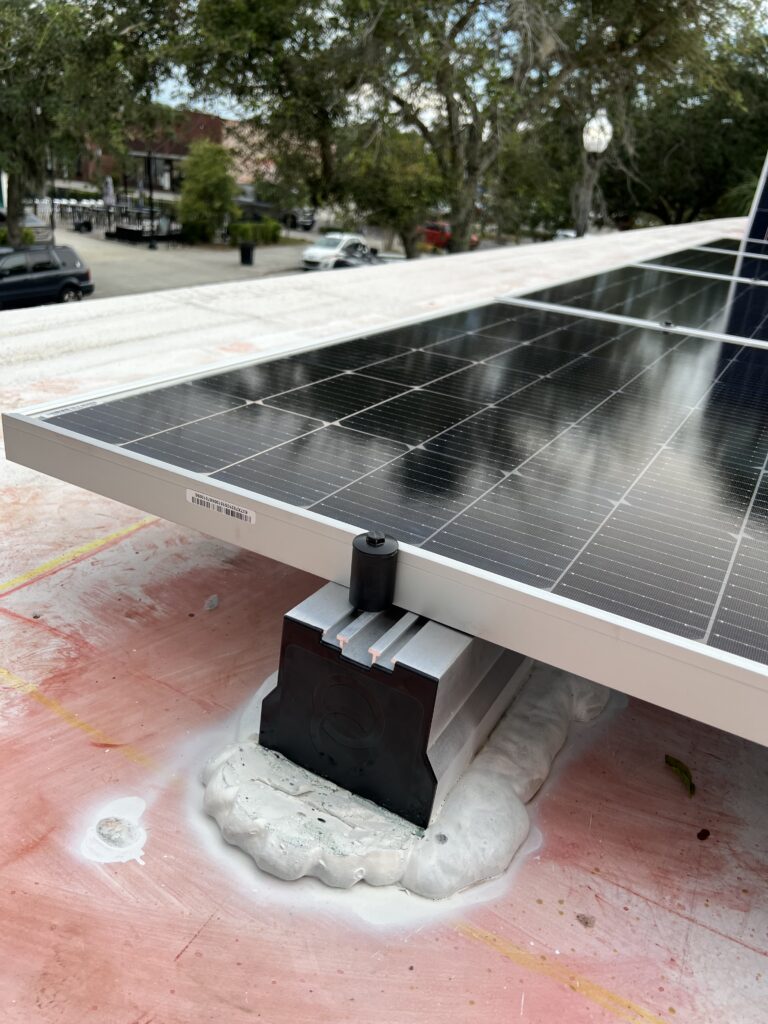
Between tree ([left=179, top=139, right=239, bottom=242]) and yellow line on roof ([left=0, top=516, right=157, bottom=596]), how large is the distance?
36845 millimetres

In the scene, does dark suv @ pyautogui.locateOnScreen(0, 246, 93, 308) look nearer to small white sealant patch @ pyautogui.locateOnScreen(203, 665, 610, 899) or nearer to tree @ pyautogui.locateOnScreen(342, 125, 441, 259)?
tree @ pyautogui.locateOnScreen(342, 125, 441, 259)

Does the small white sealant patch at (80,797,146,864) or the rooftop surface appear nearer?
the rooftop surface

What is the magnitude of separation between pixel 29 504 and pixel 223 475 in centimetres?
483

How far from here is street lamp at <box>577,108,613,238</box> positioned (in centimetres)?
2386

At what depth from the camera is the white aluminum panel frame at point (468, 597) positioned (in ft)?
15.1

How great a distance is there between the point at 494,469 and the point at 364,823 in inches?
110

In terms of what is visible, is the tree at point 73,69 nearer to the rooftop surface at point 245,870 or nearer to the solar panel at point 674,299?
the solar panel at point 674,299

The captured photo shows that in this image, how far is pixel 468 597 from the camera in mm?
5277

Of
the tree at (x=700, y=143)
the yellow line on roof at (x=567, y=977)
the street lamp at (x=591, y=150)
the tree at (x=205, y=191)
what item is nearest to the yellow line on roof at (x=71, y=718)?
the yellow line on roof at (x=567, y=977)

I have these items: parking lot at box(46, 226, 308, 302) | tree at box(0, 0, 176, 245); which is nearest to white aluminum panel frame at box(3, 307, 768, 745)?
tree at box(0, 0, 176, 245)

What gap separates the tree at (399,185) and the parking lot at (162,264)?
4.56 metres

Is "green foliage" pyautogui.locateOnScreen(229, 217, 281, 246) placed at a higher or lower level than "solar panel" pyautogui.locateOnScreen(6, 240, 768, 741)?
lower

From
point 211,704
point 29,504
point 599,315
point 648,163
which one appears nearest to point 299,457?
point 211,704

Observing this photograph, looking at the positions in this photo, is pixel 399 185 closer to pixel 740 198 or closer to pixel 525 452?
pixel 740 198
